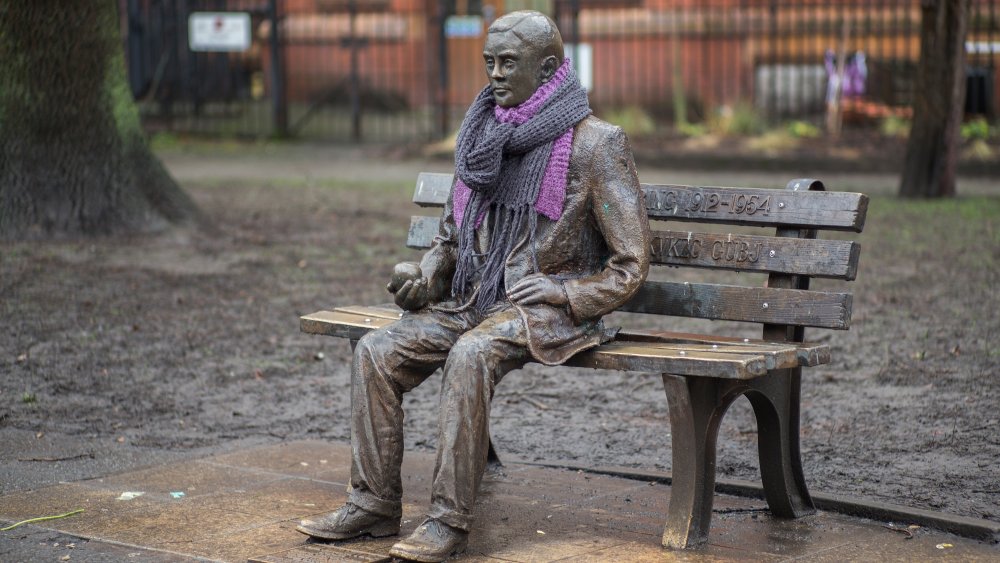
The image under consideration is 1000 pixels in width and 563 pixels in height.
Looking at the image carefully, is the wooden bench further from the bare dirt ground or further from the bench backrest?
the bare dirt ground

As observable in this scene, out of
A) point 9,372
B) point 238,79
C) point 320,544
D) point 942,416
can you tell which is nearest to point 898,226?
point 942,416

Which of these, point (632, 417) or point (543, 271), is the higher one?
point (543, 271)

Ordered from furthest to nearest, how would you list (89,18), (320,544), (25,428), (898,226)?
(898,226), (89,18), (25,428), (320,544)

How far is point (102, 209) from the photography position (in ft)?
34.0

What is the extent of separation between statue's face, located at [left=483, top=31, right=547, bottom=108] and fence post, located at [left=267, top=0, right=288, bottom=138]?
15851mm

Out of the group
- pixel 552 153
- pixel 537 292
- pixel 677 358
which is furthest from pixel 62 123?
pixel 677 358

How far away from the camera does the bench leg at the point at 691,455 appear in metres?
4.43

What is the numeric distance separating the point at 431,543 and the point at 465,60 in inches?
731

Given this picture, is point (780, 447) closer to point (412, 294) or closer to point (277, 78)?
point (412, 294)

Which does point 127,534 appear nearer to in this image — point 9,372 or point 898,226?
point 9,372

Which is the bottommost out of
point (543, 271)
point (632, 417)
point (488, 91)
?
point (632, 417)

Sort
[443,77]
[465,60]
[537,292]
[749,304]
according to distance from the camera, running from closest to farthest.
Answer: [537,292], [749,304], [443,77], [465,60]

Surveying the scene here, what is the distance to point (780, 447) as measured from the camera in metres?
4.80

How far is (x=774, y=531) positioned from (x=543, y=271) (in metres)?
1.14
